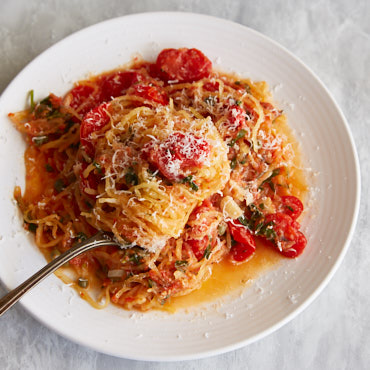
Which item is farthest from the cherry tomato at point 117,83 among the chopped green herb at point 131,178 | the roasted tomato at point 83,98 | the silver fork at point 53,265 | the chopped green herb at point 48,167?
the silver fork at point 53,265

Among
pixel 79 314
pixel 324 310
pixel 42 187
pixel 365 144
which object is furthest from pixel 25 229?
pixel 365 144

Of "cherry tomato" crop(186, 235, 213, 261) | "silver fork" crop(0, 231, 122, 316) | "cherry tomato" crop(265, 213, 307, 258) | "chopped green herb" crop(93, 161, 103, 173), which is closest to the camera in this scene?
"silver fork" crop(0, 231, 122, 316)

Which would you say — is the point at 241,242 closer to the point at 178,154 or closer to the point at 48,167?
the point at 178,154

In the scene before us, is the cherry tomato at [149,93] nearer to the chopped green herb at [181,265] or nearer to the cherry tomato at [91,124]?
the cherry tomato at [91,124]

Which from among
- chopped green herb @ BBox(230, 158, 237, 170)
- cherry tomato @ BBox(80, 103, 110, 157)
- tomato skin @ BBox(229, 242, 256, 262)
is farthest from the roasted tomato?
tomato skin @ BBox(229, 242, 256, 262)

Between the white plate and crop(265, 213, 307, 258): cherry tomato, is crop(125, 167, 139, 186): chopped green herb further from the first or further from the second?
crop(265, 213, 307, 258): cherry tomato

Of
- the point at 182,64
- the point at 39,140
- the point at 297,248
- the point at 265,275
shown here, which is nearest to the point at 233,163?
the point at 297,248
